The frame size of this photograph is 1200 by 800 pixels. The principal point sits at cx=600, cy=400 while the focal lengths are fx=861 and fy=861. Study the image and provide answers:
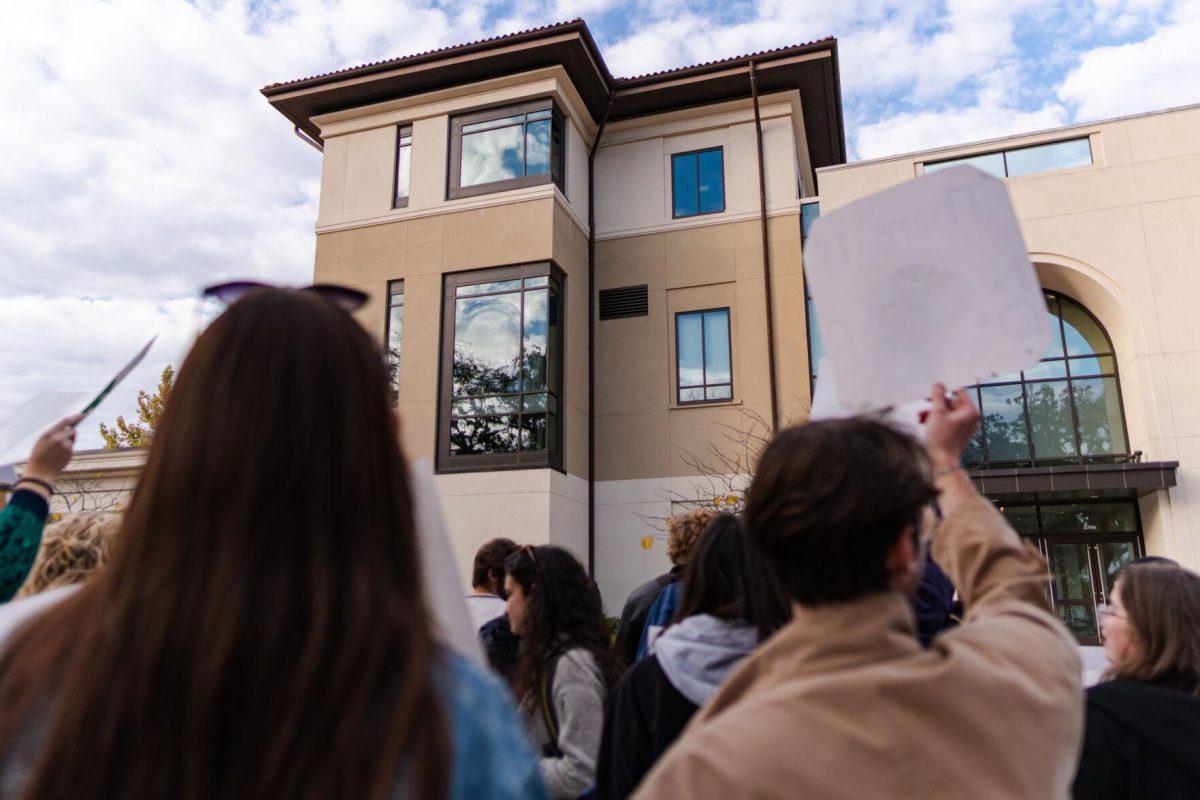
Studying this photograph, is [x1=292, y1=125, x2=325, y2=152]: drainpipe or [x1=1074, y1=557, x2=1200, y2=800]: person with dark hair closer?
[x1=1074, y1=557, x2=1200, y2=800]: person with dark hair

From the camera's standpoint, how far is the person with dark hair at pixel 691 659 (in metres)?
2.37

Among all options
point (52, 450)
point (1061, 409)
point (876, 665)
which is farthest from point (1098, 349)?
point (52, 450)

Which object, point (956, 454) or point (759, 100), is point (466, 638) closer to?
point (956, 454)

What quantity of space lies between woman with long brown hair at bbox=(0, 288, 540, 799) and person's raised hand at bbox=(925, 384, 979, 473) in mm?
1096

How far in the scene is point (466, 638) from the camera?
1207mm

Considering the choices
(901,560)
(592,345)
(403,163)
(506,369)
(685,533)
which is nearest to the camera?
(901,560)

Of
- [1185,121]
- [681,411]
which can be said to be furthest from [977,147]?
[681,411]

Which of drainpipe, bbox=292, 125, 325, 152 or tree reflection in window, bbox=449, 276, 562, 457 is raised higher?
drainpipe, bbox=292, 125, 325, 152

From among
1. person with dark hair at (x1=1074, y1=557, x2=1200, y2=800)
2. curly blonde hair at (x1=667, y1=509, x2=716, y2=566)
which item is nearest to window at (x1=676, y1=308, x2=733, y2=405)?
curly blonde hair at (x1=667, y1=509, x2=716, y2=566)

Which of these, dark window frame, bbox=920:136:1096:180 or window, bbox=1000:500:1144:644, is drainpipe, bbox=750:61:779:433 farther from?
window, bbox=1000:500:1144:644

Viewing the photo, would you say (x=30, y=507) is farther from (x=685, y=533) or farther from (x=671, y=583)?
(x=685, y=533)

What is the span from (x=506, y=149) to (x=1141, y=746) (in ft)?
49.0

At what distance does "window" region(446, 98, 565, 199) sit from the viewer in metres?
15.6

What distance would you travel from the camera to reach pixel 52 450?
2.16 m
